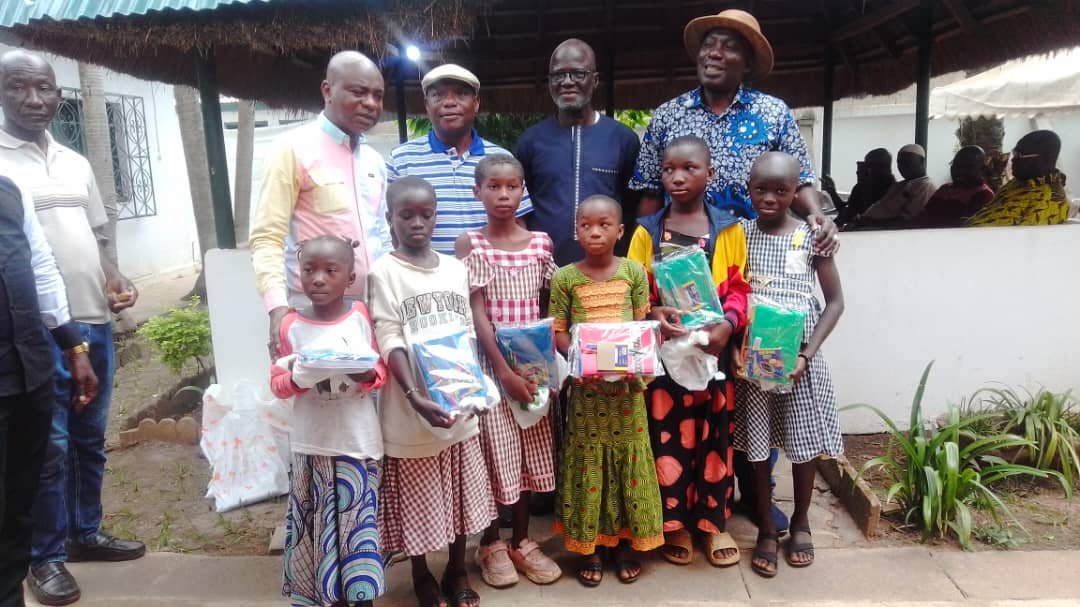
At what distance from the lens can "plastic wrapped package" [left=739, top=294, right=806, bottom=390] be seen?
96.0 inches

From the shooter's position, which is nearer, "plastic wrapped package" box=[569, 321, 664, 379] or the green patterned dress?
"plastic wrapped package" box=[569, 321, 664, 379]

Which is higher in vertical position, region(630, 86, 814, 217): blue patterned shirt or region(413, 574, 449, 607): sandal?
region(630, 86, 814, 217): blue patterned shirt

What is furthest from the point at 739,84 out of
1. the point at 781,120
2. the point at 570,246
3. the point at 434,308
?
the point at 434,308

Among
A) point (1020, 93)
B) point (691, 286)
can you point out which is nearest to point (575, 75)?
point (691, 286)

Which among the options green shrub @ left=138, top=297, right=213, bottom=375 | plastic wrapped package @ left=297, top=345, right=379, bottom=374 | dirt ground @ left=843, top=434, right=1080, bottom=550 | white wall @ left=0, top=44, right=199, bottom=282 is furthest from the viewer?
white wall @ left=0, top=44, right=199, bottom=282

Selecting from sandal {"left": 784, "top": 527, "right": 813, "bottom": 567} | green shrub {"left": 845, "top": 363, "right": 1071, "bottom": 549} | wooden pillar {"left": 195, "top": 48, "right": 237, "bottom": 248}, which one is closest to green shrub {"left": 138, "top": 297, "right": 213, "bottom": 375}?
wooden pillar {"left": 195, "top": 48, "right": 237, "bottom": 248}

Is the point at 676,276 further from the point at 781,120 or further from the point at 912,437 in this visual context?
the point at 912,437

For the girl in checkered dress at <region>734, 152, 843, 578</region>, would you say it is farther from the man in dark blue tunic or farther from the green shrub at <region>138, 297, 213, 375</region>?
the green shrub at <region>138, 297, 213, 375</region>

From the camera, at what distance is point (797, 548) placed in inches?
112

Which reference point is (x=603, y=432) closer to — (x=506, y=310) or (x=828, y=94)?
(x=506, y=310)

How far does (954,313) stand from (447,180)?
290 centimetres

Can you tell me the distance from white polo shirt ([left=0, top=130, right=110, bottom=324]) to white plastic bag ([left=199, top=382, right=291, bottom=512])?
89cm

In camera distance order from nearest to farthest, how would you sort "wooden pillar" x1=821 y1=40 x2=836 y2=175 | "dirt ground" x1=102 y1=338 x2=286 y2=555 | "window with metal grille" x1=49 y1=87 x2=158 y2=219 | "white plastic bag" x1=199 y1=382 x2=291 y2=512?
"dirt ground" x1=102 y1=338 x2=286 y2=555, "white plastic bag" x1=199 y1=382 x2=291 y2=512, "wooden pillar" x1=821 y1=40 x2=836 y2=175, "window with metal grille" x1=49 y1=87 x2=158 y2=219

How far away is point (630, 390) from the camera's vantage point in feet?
8.36
